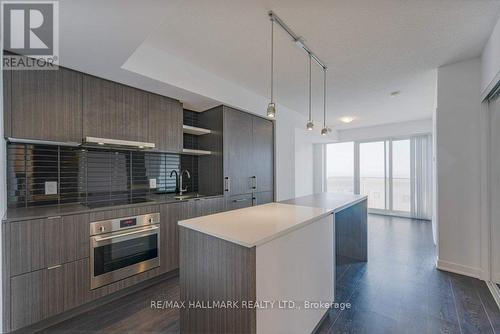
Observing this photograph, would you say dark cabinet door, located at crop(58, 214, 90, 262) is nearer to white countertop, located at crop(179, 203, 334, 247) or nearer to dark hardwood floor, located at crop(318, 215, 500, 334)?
white countertop, located at crop(179, 203, 334, 247)

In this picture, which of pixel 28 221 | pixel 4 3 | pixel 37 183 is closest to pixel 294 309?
pixel 28 221

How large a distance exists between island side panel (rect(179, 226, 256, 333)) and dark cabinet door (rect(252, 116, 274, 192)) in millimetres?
2226

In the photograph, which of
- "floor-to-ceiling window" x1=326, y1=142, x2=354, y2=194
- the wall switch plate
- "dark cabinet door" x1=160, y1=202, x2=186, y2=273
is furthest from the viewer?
"floor-to-ceiling window" x1=326, y1=142, x2=354, y2=194

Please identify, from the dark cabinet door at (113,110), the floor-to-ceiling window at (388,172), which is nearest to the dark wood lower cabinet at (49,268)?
the dark cabinet door at (113,110)

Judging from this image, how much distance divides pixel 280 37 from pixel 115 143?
6.65 ft

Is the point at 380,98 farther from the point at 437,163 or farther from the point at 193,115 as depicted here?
the point at 193,115

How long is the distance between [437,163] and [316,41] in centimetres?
225

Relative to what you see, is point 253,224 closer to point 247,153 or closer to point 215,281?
point 215,281

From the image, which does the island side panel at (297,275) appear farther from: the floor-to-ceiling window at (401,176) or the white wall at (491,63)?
the floor-to-ceiling window at (401,176)

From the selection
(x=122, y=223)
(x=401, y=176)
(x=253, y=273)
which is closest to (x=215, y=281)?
(x=253, y=273)

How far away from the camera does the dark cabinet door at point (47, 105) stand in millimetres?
1779

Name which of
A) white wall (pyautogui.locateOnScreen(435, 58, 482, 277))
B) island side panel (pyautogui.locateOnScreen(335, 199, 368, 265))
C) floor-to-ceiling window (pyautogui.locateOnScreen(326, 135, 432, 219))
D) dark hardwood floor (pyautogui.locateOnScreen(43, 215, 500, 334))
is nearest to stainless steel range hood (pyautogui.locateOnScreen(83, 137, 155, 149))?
dark hardwood floor (pyautogui.locateOnScreen(43, 215, 500, 334))

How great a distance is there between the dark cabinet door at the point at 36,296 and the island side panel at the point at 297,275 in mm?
1774

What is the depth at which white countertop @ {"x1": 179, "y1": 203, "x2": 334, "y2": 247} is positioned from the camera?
47.9 inches
